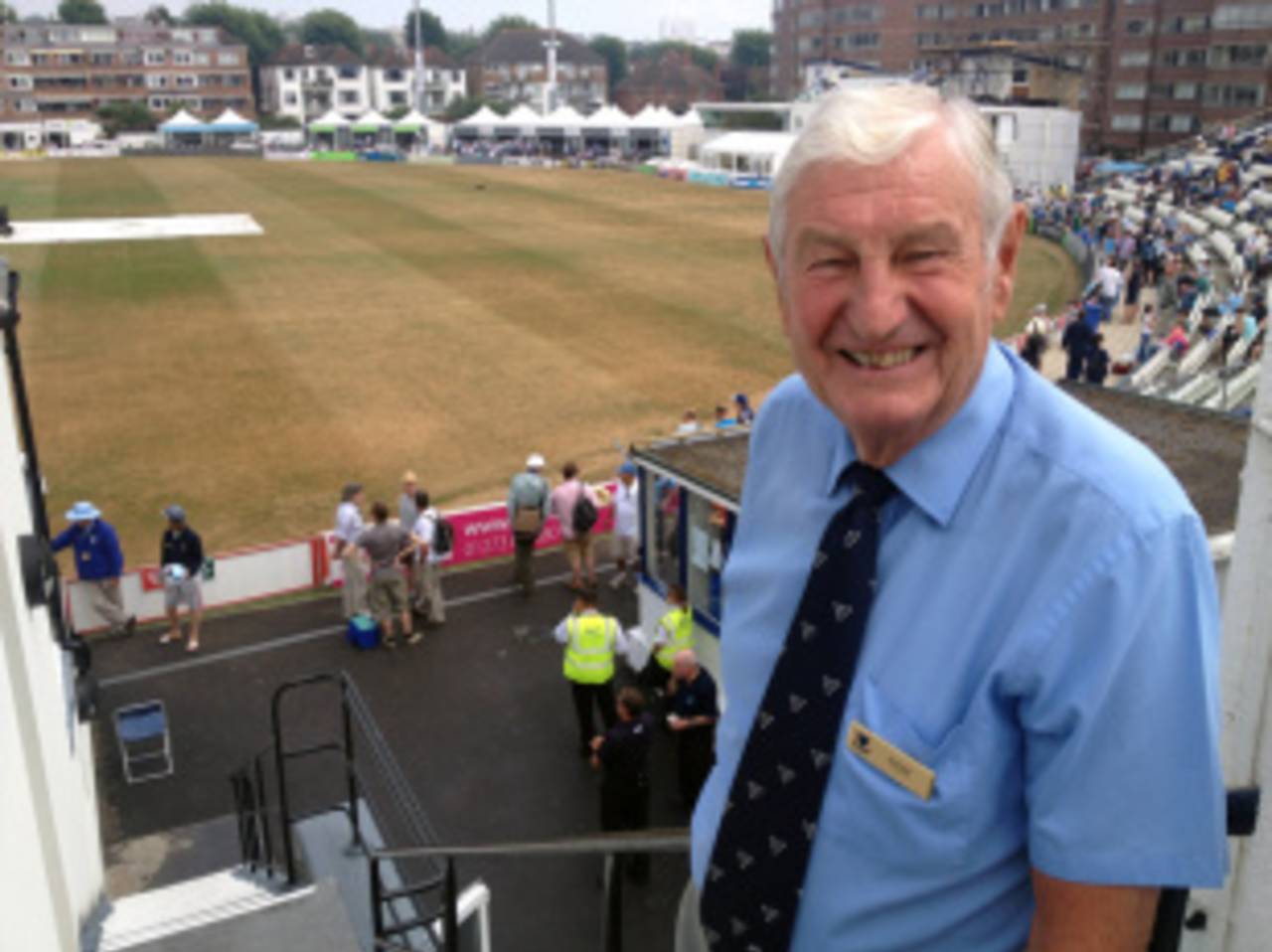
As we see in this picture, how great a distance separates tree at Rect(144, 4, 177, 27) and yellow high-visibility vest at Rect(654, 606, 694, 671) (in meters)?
155

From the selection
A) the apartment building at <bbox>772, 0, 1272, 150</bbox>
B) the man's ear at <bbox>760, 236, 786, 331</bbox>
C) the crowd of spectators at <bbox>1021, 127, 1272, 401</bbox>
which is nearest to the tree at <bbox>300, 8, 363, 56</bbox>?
the apartment building at <bbox>772, 0, 1272, 150</bbox>

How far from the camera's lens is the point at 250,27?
14062 centimetres

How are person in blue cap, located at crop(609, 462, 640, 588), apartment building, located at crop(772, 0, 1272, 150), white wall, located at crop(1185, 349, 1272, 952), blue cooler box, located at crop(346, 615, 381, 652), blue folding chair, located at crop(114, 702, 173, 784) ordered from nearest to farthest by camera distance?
white wall, located at crop(1185, 349, 1272, 952) < blue folding chair, located at crop(114, 702, 173, 784) < blue cooler box, located at crop(346, 615, 381, 652) < person in blue cap, located at crop(609, 462, 640, 588) < apartment building, located at crop(772, 0, 1272, 150)

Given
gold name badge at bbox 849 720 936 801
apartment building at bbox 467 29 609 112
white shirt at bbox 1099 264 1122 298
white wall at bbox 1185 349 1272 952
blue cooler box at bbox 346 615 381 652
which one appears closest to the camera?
gold name badge at bbox 849 720 936 801

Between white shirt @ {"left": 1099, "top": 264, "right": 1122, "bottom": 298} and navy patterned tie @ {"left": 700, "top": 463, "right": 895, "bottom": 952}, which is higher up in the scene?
navy patterned tie @ {"left": 700, "top": 463, "right": 895, "bottom": 952}

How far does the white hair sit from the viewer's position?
1.49 m

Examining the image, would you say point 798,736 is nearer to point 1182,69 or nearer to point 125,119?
point 1182,69

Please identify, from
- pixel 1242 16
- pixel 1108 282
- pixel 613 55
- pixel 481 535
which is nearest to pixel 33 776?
pixel 481 535

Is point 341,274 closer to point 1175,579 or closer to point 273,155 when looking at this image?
point 1175,579

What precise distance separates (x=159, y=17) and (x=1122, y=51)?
13553 cm

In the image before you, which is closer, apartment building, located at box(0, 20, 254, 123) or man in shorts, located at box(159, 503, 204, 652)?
man in shorts, located at box(159, 503, 204, 652)

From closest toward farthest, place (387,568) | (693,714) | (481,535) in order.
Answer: (693,714) < (387,568) < (481,535)

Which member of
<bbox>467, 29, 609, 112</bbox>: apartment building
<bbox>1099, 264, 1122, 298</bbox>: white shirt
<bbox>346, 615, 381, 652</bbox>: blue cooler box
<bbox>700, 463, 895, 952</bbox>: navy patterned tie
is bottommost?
<bbox>346, 615, 381, 652</bbox>: blue cooler box

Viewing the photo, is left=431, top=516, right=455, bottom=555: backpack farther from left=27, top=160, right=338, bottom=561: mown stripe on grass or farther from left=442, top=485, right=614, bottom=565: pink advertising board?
left=27, top=160, right=338, bottom=561: mown stripe on grass
